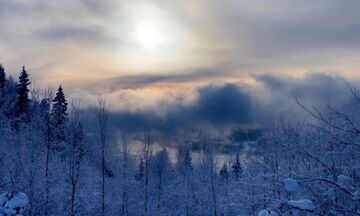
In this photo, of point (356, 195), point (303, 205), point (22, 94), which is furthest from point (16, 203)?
point (22, 94)

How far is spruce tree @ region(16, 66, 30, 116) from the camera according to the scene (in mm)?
58562

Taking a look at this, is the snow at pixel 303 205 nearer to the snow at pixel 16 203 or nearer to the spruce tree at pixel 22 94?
the snow at pixel 16 203

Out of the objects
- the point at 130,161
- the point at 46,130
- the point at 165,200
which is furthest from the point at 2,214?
the point at 130,161

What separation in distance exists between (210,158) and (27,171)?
2474 centimetres

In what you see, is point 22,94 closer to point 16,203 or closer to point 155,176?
point 155,176

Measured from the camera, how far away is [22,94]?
59938 mm

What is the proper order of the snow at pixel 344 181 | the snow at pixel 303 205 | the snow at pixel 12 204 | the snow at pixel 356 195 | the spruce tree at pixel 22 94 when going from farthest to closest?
the spruce tree at pixel 22 94
the snow at pixel 12 204
the snow at pixel 344 181
the snow at pixel 356 195
the snow at pixel 303 205

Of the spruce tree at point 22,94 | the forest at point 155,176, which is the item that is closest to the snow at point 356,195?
the forest at point 155,176

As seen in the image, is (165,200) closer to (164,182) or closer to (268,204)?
(164,182)

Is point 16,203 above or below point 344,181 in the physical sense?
below

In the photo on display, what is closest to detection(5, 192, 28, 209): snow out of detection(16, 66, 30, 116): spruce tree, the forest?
the forest

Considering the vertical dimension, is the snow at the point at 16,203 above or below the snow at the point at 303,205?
below

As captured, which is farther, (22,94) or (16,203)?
(22,94)

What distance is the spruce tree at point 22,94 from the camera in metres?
58.6
